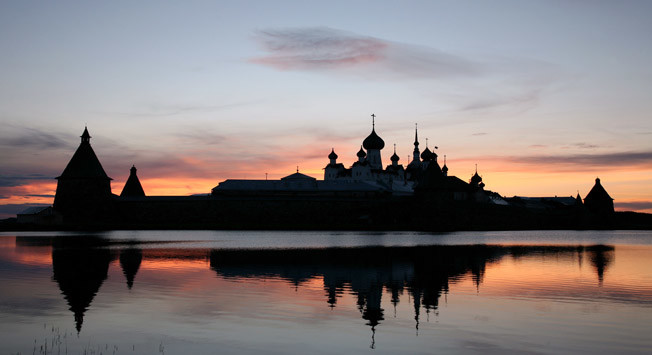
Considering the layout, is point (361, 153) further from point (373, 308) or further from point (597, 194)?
point (373, 308)

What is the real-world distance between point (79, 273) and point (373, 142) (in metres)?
77.4

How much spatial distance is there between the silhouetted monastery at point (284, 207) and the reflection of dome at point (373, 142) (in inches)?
645

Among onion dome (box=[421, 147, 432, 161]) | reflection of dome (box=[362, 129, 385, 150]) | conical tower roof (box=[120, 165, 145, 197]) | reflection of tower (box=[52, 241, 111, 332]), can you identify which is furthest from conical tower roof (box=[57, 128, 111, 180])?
onion dome (box=[421, 147, 432, 161])

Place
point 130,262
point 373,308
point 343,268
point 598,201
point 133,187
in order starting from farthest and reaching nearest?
point 598,201 → point 133,187 → point 130,262 → point 343,268 → point 373,308

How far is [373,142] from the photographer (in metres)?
98.2

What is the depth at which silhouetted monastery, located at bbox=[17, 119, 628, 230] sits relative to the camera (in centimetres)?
7056

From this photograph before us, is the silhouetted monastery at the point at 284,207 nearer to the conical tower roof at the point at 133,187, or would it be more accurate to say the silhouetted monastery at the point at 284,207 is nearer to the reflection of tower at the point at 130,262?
the conical tower roof at the point at 133,187

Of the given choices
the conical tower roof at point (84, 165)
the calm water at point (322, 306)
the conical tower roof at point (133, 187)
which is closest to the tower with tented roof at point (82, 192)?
the conical tower roof at point (84, 165)

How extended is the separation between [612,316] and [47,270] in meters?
19.1

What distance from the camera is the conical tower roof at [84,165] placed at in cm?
7050

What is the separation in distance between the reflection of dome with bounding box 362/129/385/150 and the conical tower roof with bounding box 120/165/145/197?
33.5m

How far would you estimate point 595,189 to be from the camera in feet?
315

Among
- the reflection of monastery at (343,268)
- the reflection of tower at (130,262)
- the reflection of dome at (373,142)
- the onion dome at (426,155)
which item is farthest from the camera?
the onion dome at (426,155)

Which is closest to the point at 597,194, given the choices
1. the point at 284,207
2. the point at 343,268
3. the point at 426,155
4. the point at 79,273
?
the point at 426,155
